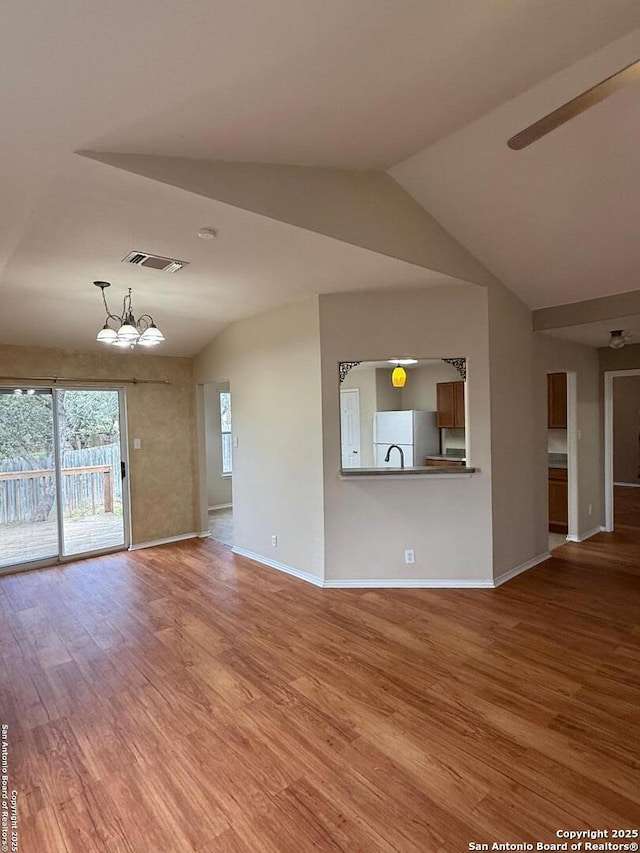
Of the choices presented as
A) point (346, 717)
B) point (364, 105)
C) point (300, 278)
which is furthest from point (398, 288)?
point (346, 717)

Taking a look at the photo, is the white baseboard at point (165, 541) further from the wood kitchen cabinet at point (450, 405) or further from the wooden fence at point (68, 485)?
the wood kitchen cabinet at point (450, 405)

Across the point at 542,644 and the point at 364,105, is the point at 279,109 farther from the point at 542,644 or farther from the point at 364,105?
the point at 542,644

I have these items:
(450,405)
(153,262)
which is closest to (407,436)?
(450,405)

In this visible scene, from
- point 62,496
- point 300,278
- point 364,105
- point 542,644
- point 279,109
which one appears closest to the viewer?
point 279,109

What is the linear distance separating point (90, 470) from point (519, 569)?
15.7 ft

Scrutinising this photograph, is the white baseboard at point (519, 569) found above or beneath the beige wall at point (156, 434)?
beneath

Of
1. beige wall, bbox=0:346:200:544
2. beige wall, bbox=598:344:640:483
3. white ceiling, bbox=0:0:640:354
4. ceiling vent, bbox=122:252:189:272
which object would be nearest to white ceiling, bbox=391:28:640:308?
white ceiling, bbox=0:0:640:354

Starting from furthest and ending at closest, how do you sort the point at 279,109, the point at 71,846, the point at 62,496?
the point at 62,496
the point at 279,109
the point at 71,846

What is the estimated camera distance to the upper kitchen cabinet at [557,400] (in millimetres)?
5555

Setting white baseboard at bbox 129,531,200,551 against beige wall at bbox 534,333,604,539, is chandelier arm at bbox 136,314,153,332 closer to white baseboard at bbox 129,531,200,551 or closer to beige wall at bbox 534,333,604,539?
white baseboard at bbox 129,531,200,551

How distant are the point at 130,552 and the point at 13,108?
15.6ft

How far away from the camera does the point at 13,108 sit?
1.63 meters

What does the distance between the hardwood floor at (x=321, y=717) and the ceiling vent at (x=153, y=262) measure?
265cm

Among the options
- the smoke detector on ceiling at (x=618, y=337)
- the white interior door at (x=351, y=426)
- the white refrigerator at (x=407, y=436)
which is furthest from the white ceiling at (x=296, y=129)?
the white interior door at (x=351, y=426)
